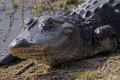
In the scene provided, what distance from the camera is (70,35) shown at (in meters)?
6.01

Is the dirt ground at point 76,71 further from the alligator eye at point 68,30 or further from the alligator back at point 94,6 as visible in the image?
the alligator back at point 94,6

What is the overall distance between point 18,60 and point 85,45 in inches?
49.6

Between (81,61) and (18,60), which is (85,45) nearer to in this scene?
(81,61)

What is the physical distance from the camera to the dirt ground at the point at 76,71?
5047 mm

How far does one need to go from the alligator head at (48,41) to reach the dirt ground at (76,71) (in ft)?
0.58

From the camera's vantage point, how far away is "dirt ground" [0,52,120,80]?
5047mm

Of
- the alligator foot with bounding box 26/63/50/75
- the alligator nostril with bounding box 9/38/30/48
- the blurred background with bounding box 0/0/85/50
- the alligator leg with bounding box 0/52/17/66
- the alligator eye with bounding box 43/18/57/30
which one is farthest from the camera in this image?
the blurred background with bounding box 0/0/85/50

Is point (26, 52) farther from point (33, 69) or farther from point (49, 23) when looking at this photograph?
point (49, 23)

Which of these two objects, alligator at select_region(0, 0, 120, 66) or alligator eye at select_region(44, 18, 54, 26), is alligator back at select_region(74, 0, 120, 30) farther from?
alligator eye at select_region(44, 18, 54, 26)

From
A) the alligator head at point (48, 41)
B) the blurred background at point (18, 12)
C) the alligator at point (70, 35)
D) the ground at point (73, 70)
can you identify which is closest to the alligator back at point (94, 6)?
the alligator at point (70, 35)

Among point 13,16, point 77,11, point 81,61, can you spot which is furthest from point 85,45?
point 13,16

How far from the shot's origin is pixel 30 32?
561 centimetres

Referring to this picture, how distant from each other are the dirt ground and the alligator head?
178mm

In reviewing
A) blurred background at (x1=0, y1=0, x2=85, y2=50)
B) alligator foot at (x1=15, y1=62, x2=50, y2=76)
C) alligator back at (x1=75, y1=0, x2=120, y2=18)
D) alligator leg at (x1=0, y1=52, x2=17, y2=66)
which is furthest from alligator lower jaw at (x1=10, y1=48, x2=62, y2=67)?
blurred background at (x1=0, y1=0, x2=85, y2=50)
